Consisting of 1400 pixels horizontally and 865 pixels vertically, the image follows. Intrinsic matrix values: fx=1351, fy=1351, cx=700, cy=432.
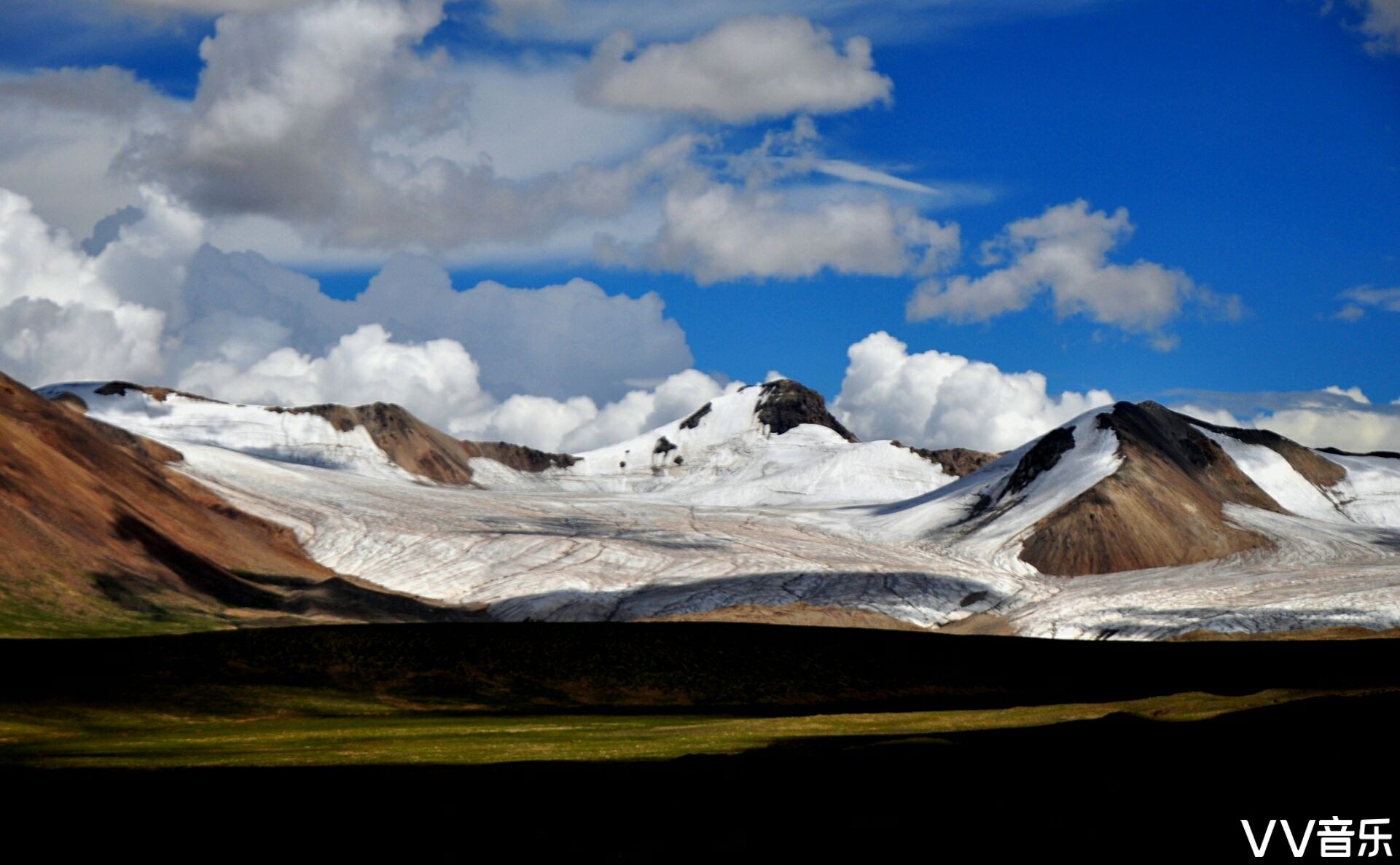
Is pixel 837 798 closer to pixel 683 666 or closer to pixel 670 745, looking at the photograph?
pixel 670 745

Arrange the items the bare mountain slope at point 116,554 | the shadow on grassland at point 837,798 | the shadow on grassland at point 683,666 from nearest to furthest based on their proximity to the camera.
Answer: the shadow on grassland at point 837,798, the shadow on grassland at point 683,666, the bare mountain slope at point 116,554

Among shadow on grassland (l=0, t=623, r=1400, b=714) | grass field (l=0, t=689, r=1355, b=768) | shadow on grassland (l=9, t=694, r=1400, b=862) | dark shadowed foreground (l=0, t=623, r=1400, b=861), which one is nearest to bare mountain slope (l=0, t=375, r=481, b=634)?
shadow on grassland (l=0, t=623, r=1400, b=714)

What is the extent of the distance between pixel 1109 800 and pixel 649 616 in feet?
476

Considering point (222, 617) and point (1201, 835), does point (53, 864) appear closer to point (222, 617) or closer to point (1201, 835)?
point (1201, 835)

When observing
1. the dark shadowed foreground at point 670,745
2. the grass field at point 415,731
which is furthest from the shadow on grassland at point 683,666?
the grass field at point 415,731

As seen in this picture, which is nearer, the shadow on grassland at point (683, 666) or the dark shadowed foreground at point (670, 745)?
the dark shadowed foreground at point (670, 745)

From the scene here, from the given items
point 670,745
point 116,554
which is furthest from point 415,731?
point 116,554

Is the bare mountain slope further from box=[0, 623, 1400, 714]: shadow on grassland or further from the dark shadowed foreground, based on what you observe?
the dark shadowed foreground

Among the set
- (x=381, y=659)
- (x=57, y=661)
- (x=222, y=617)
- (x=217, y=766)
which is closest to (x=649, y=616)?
(x=222, y=617)

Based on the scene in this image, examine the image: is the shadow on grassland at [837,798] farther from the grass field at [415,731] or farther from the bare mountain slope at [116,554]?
the bare mountain slope at [116,554]

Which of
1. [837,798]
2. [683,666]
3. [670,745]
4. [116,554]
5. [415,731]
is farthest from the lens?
[116,554]

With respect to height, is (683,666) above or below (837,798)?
above

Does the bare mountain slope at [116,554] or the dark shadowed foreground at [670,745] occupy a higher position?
the bare mountain slope at [116,554]

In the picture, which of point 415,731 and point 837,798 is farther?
point 415,731
